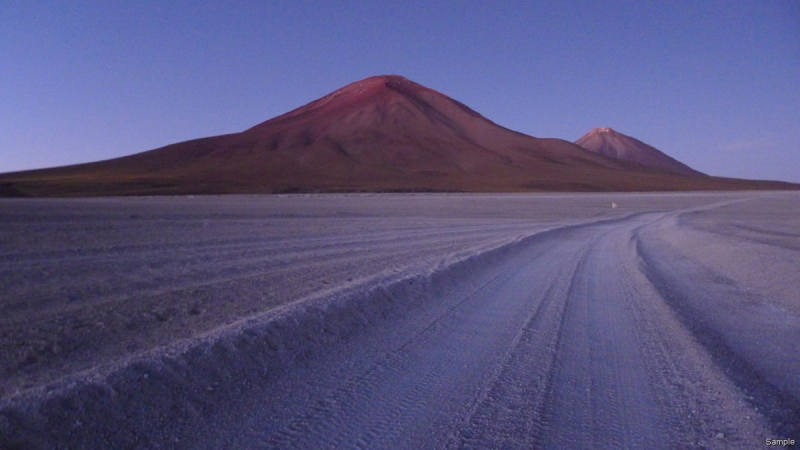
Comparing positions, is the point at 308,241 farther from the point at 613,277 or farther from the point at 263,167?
the point at 263,167

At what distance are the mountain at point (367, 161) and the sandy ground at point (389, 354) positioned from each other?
89004 millimetres

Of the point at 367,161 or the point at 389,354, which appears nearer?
the point at 389,354

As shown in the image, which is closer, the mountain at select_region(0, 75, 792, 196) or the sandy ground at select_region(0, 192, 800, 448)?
the sandy ground at select_region(0, 192, 800, 448)

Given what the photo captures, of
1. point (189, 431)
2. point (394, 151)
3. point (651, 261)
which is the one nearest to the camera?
point (189, 431)

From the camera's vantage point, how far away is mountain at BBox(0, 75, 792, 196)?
383ft

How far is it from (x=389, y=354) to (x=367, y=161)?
139 m

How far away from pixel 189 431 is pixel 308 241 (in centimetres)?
1449

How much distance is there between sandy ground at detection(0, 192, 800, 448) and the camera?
15.4 ft

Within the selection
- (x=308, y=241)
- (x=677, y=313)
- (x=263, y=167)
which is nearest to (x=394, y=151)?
(x=263, y=167)

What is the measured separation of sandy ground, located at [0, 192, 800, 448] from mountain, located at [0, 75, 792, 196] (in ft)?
292

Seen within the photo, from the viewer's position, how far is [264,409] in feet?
16.5

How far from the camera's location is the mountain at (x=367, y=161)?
383ft

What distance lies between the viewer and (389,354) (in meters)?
6.64

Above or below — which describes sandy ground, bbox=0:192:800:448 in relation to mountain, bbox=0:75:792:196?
below
